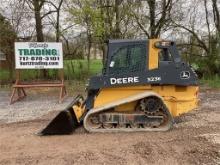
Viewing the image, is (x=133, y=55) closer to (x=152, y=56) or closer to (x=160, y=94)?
(x=152, y=56)

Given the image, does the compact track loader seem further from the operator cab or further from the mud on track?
the mud on track

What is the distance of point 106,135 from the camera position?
30.5 ft

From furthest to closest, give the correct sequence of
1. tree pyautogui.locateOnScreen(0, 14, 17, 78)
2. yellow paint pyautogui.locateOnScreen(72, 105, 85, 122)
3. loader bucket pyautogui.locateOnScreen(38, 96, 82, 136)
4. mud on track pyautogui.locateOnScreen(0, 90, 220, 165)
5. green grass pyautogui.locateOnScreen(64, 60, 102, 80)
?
green grass pyautogui.locateOnScreen(64, 60, 102, 80) → tree pyautogui.locateOnScreen(0, 14, 17, 78) → yellow paint pyautogui.locateOnScreen(72, 105, 85, 122) → loader bucket pyautogui.locateOnScreen(38, 96, 82, 136) → mud on track pyautogui.locateOnScreen(0, 90, 220, 165)

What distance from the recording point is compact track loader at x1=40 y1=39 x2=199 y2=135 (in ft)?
31.4

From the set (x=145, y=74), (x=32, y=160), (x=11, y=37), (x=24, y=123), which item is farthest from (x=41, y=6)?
(x=32, y=160)

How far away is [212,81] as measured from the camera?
1959 centimetres

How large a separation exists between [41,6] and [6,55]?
2.84 m

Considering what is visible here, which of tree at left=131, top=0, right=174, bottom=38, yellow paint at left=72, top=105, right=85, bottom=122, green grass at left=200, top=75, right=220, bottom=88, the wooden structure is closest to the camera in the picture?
yellow paint at left=72, top=105, right=85, bottom=122

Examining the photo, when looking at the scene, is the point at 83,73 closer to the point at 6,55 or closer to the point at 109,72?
the point at 6,55

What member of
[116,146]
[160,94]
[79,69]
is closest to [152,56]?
[160,94]

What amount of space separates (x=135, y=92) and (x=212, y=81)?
10.5 m

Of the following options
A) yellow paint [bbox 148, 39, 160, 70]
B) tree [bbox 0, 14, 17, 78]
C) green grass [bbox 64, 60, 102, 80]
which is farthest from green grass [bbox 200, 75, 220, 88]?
yellow paint [bbox 148, 39, 160, 70]

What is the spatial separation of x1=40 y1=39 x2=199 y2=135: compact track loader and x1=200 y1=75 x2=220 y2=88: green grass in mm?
8701

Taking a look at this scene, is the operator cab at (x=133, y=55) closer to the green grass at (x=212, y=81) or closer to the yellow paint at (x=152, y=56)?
the yellow paint at (x=152, y=56)
